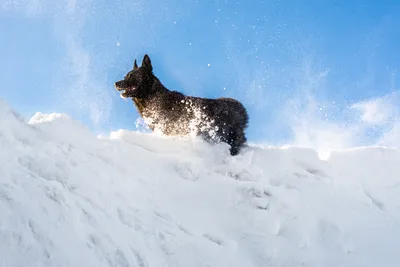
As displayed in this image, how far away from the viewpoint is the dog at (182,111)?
11.6 metres

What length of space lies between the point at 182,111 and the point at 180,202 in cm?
429

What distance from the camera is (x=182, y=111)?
12.2m

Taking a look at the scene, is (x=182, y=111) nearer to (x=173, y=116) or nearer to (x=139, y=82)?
(x=173, y=116)

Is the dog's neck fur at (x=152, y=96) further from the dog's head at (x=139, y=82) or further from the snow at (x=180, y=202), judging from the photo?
the snow at (x=180, y=202)

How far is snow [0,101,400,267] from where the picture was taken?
582cm

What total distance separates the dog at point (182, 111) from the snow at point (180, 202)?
885 mm

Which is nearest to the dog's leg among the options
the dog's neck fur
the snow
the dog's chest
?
the snow

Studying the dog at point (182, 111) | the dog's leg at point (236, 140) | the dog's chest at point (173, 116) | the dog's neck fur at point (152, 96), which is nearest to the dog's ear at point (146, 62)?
the dog at point (182, 111)

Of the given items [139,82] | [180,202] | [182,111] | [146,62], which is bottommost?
[180,202]

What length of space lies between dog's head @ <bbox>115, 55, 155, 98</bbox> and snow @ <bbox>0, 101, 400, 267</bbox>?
277 cm

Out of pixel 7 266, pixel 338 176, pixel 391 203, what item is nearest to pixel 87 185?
pixel 7 266

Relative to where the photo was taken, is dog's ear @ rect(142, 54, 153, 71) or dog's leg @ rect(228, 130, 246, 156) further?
dog's ear @ rect(142, 54, 153, 71)

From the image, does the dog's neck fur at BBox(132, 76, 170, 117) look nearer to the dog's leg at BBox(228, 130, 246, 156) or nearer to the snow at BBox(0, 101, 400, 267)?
the dog's leg at BBox(228, 130, 246, 156)

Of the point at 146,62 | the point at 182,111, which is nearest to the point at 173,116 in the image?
the point at 182,111
